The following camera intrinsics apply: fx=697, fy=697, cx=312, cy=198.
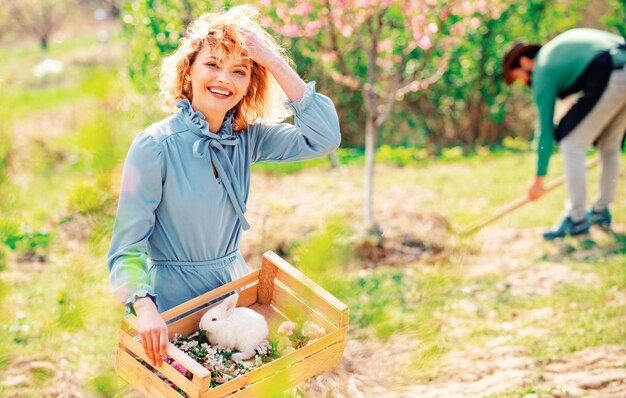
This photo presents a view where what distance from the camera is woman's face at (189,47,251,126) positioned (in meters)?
1.89

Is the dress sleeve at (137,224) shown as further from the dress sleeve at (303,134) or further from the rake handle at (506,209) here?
the rake handle at (506,209)

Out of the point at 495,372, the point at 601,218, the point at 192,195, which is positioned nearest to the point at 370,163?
the point at 601,218

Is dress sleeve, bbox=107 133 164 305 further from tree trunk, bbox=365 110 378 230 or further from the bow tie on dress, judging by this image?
tree trunk, bbox=365 110 378 230

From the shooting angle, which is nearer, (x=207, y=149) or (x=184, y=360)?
(x=184, y=360)

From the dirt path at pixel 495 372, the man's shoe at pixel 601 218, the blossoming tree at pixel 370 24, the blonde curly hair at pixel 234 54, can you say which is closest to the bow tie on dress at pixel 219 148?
the blonde curly hair at pixel 234 54

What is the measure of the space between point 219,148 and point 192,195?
16cm

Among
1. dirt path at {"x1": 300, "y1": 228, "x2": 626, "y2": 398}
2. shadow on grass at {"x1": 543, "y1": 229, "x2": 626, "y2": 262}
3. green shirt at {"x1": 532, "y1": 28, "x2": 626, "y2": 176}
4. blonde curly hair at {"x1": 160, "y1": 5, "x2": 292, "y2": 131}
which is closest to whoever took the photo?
blonde curly hair at {"x1": 160, "y1": 5, "x2": 292, "y2": 131}

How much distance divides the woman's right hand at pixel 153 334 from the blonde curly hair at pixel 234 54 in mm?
691

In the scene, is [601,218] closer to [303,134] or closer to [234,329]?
[303,134]

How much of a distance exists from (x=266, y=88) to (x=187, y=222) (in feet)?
1.63

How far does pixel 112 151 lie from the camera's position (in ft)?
2.12

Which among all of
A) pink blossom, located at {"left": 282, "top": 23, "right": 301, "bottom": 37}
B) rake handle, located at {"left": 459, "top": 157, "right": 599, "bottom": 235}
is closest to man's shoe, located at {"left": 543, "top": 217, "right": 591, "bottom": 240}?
rake handle, located at {"left": 459, "top": 157, "right": 599, "bottom": 235}

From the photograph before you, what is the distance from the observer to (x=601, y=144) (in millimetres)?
5254

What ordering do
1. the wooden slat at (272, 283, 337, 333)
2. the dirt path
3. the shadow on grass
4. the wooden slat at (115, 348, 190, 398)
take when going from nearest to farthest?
the wooden slat at (115, 348, 190, 398) < the wooden slat at (272, 283, 337, 333) < the dirt path < the shadow on grass
